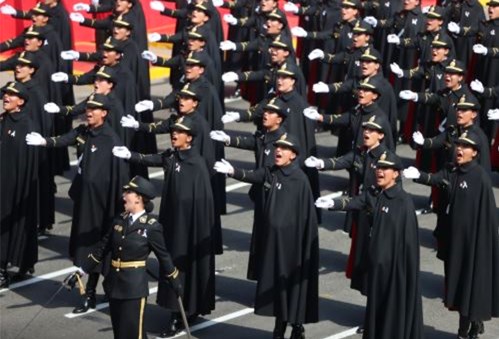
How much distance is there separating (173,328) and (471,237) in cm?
332

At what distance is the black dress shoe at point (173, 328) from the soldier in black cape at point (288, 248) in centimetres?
94

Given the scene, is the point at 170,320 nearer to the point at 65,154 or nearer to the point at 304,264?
the point at 304,264

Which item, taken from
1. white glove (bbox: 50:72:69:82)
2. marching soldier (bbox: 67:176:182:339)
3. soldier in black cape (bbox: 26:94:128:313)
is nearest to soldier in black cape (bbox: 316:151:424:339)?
marching soldier (bbox: 67:176:182:339)

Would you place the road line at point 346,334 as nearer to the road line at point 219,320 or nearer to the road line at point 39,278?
the road line at point 219,320

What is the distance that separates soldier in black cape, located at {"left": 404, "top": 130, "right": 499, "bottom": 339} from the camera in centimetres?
1680

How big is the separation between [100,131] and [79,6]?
640 cm

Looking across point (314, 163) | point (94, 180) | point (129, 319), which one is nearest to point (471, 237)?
point (314, 163)

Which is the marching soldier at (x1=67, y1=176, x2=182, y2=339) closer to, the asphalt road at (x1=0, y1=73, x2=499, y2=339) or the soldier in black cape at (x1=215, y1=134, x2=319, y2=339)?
the soldier in black cape at (x1=215, y1=134, x2=319, y2=339)

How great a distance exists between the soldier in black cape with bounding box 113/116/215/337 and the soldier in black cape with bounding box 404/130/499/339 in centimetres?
239

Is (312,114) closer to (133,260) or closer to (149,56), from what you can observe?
(149,56)

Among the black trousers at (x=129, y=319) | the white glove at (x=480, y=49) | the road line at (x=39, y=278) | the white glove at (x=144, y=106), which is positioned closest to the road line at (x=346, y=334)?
the black trousers at (x=129, y=319)

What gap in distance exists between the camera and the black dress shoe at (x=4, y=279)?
18.5 metres

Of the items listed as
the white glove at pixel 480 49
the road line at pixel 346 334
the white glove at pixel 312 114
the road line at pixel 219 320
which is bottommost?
the road line at pixel 219 320

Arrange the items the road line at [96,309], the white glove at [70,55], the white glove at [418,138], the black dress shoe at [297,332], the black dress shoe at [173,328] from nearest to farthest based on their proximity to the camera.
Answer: the black dress shoe at [297,332] < the black dress shoe at [173,328] < the road line at [96,309] < the white glove at [418,138] < the white glove at [70,55]
